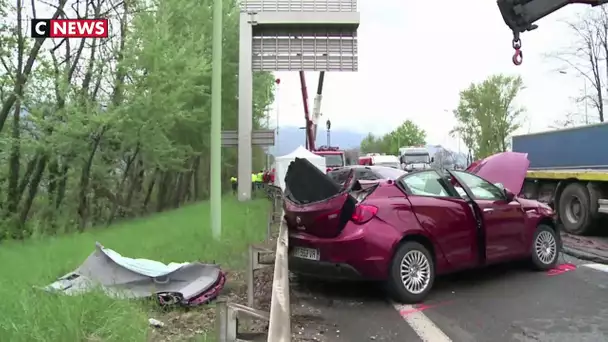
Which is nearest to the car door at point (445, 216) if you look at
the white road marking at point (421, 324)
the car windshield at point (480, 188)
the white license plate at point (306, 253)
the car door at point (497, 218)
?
the car door at point (497, 218)

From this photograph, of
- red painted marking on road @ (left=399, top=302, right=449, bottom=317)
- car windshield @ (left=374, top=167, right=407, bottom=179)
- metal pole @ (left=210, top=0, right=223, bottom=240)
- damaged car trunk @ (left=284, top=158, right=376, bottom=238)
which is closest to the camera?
red painted marking on road @ (left=399, top=302, right=449, bottom=317)

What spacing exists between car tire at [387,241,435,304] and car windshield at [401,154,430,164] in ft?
105

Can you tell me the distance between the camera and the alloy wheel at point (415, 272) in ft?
22.2

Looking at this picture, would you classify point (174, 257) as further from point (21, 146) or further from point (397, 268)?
point (21, 146)

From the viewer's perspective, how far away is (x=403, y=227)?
678cm

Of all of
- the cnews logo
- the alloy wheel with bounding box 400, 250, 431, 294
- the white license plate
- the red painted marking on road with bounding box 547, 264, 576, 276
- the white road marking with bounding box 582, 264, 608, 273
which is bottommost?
the red painted marking on road with bounding box 547, 264, 576, 276

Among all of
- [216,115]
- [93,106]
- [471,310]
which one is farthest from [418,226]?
[93,106]

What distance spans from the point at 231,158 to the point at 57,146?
23.3 m

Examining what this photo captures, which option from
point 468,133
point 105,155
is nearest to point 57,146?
point 105,155

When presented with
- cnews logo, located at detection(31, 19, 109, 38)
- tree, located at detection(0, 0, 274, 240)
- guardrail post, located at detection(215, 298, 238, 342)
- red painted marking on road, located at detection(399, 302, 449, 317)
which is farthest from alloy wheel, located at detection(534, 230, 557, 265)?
cnews logo, located at detection(31, 19, 109, 38)

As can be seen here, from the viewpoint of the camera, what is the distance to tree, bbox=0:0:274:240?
59.0 feet

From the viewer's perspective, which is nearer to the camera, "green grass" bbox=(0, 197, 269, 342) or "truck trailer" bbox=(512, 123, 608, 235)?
"green grass" bbox=(0, 197, 269, 342)

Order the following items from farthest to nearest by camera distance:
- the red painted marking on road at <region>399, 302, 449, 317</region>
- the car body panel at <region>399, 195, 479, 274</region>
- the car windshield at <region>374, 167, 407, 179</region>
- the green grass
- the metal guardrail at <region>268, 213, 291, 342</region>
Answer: the car windshield at <region>374, 167, 407, 179</region>
the car body panel at <region>399, 195, 479, 274</region>
the red painted marking on road at <region>399, 302, 449, 317</region>
the green grass
the metal guardrail at <region>268, 213, 291, 342</region>

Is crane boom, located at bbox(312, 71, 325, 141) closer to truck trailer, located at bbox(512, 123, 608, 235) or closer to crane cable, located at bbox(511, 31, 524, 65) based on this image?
truck trailer, located at bbox(512, 123, 608, 235)
